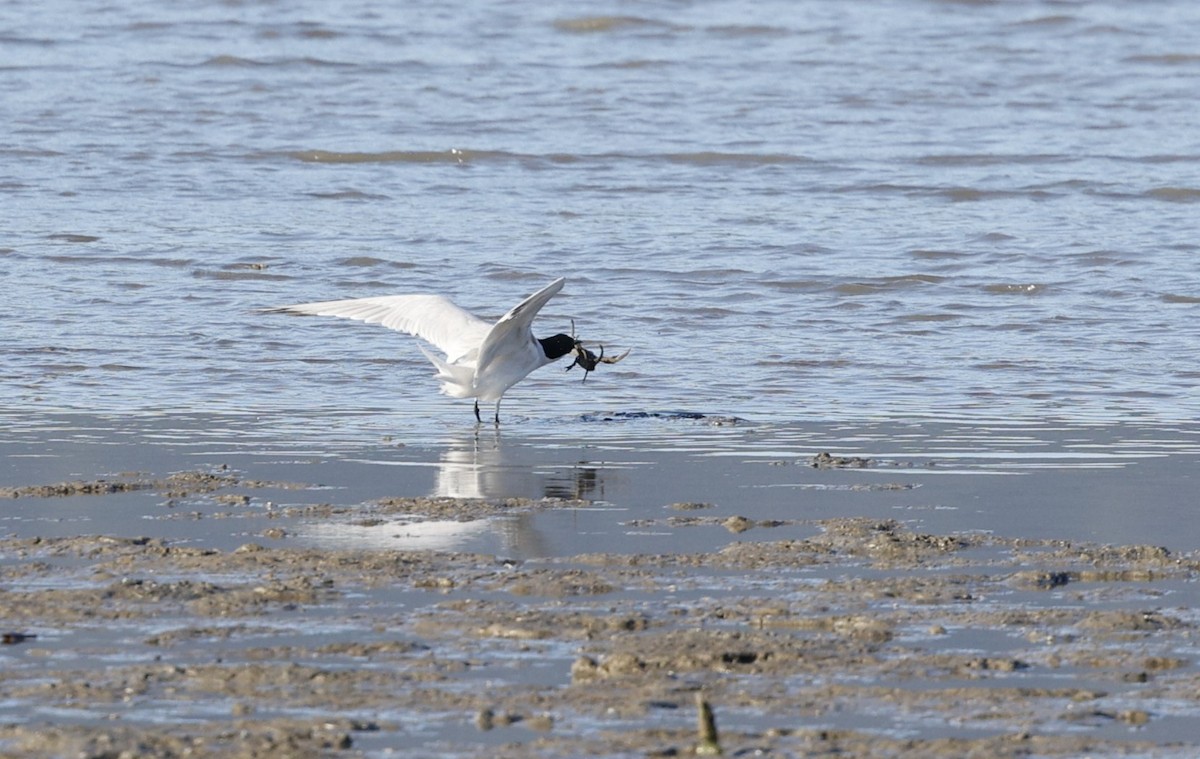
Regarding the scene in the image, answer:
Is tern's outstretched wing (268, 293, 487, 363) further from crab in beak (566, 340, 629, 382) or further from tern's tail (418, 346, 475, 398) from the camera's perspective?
crab in beak (566, 340, 629, 382)

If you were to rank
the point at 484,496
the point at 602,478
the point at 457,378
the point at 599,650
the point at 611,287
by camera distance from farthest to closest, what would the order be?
the point at 611,287 < the point at 457,378 < the point at 602,478 < the point at 484,496 < the point at 599,650

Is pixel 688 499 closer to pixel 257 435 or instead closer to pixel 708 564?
pixel 708 564

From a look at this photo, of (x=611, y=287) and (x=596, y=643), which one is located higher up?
(x=596, y=643)

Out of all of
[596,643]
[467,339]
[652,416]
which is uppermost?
[596,643]

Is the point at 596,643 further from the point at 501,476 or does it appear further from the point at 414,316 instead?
the point at 414,316

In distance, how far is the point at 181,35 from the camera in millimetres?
25734

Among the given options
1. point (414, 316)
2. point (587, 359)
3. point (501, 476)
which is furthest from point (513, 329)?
point (501, 476)

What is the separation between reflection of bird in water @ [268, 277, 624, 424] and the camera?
8.12m

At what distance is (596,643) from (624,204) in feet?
34.6

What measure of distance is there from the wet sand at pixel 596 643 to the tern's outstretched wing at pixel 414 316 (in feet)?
8.16

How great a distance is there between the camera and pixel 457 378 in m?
8.16

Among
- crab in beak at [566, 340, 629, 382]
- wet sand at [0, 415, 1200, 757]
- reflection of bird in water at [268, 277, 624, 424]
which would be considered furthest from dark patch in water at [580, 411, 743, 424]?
wet sand at [0, 415, 1200, 757]

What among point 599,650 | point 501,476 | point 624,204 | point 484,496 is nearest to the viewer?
point 599,650

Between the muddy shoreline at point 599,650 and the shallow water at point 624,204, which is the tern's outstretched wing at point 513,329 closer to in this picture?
the shallow water at point 624,204
